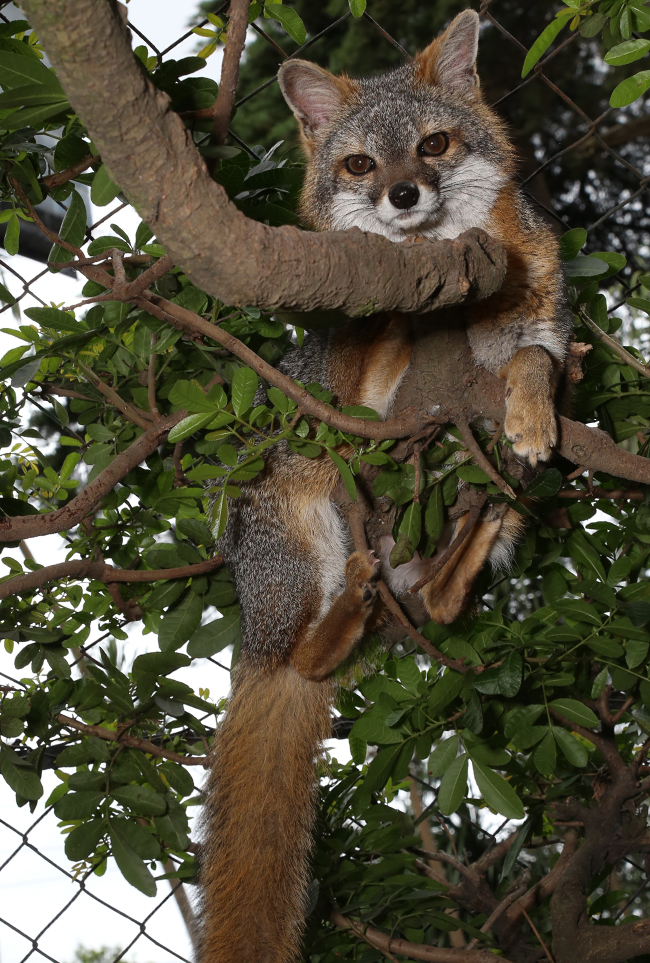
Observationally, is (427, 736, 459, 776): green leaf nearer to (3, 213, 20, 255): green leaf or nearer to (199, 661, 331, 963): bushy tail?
(199, 661, 331, 963): bushy tail

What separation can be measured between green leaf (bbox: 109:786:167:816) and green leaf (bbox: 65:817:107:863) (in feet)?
0.17

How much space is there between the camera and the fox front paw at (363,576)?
1.57 meters

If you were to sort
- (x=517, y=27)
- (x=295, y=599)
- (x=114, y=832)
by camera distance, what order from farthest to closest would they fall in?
(x=517, y=27) < (x=295, y=599) < (x=114, y=832)

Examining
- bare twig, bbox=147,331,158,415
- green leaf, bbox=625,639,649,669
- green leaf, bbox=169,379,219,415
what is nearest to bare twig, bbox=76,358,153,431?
bare twig, bbox=147,331,158,415

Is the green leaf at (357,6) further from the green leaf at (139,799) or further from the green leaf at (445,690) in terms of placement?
the green leaf at (139,799)

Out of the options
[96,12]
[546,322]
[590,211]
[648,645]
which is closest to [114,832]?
[648,645]

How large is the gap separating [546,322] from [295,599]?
2.49 ft

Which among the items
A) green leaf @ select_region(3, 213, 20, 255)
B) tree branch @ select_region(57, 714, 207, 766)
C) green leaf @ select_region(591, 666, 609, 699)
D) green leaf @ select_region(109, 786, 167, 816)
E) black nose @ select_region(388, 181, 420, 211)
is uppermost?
black nose @ select_region(388, 181, 420, 211)

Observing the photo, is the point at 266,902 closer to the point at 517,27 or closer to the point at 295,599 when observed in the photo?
the point at 295,599

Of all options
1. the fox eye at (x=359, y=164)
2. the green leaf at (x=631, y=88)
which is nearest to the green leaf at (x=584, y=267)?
the fox eye at (x=359, y=164)

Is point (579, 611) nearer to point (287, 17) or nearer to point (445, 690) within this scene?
point (445, 690)

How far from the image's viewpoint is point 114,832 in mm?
1558

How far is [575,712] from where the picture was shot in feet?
5.10

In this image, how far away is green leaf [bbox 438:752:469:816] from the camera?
1.50 m
